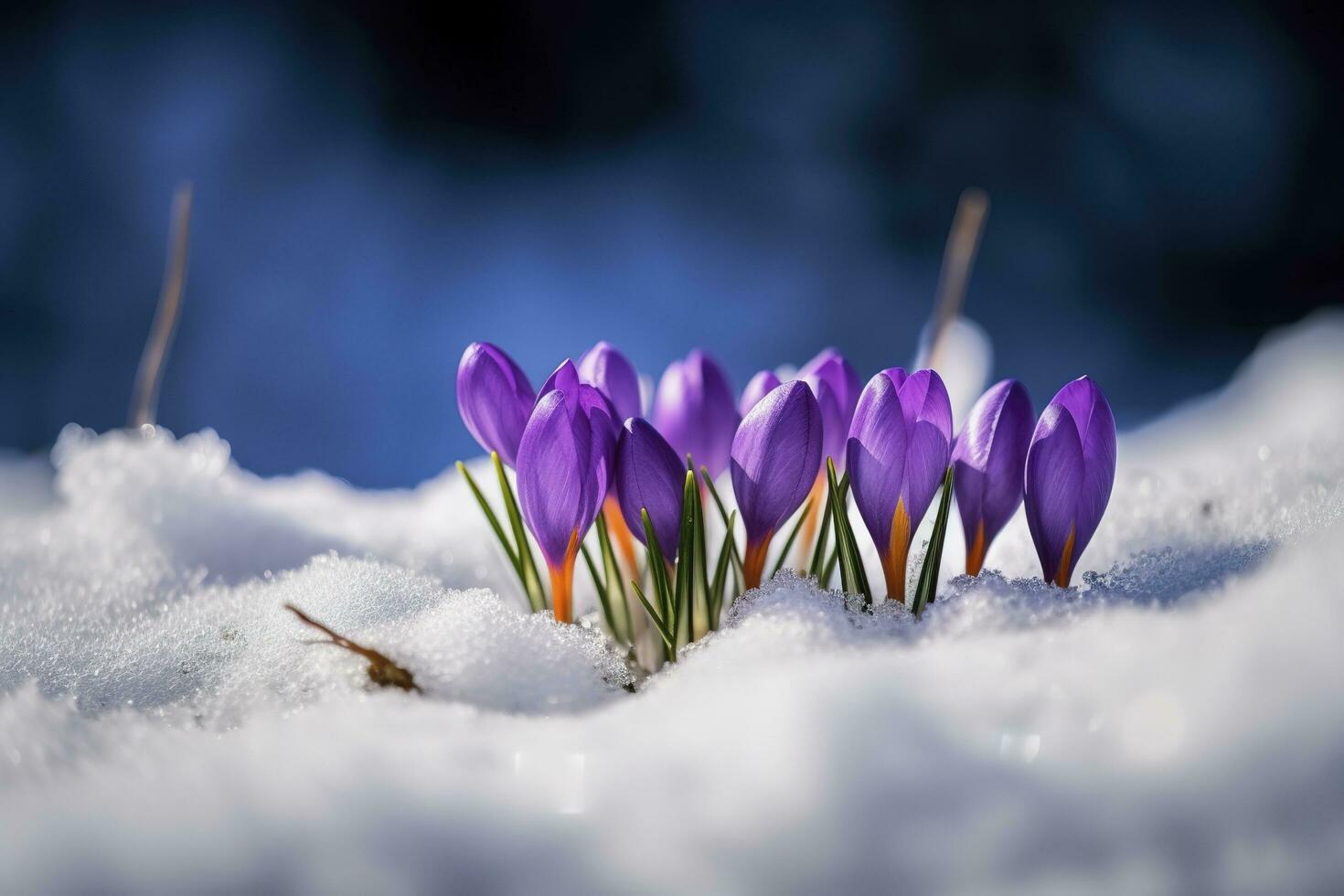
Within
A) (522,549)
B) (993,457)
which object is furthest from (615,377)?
(993,457)

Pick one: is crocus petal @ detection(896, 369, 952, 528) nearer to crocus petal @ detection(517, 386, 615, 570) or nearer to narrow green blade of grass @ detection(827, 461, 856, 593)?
narrow green blade of grass @ detection(827, 461, 856, 593)

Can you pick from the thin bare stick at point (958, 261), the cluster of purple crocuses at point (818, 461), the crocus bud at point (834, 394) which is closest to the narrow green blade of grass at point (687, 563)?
the cluster of purple crocuses at point (818, 461)

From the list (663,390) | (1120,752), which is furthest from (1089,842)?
(663,390)

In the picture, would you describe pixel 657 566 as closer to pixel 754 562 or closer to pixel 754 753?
pixel 754 562

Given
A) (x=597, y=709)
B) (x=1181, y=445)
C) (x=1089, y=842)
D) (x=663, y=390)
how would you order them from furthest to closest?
1. (x=1181, y=445)
2. (x=663, y=390)
3. (x=597, y=709)
4. (x=1089, y=842)

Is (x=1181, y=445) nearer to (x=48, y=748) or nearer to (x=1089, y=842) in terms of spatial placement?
(x=1089, y=842)

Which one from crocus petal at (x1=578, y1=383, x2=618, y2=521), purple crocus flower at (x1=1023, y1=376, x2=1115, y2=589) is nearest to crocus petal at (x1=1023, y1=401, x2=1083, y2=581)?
purple crocus flower at (x1=1023, y1=376, x2=1115, y2=589)
